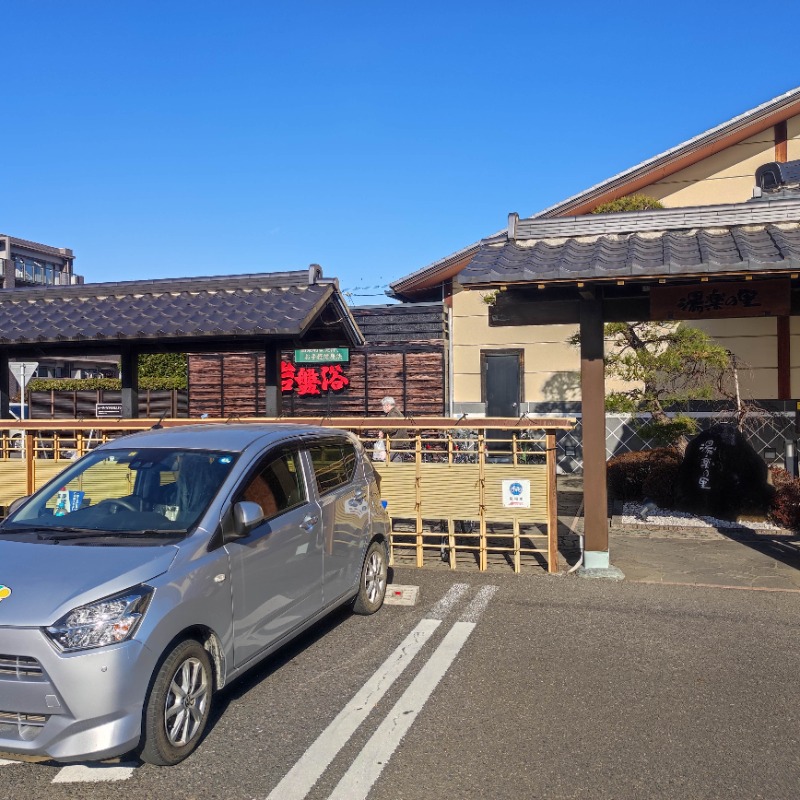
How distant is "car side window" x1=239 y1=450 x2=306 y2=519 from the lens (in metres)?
5.04

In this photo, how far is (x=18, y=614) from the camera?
356 cm

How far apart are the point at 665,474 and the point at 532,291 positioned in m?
5.60

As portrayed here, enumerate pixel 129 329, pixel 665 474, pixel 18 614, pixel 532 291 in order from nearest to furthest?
pixel 18 614, pixel 532 291, pixel 129 329, pixel 665 474

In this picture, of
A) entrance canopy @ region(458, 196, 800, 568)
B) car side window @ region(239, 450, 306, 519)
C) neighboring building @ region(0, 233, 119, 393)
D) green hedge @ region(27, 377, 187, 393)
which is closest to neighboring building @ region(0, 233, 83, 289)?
neighboring building @ region(0, 233, 119, 393)

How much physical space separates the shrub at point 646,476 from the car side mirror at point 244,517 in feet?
30.7

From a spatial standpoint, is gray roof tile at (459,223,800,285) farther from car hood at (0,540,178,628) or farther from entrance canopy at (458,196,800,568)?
car hood at (0,540,178,628)

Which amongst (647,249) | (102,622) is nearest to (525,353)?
(647,249)

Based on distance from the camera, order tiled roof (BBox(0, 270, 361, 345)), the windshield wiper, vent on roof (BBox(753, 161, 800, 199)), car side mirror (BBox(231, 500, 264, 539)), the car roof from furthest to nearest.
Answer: vent on roof (BBox(753, 161, 800, 199)), tiled roof (BBox(0, 270, 361, 345)), the car roof, car side mirror (BBox(231, 500, 264, 539)), the windshield wiper

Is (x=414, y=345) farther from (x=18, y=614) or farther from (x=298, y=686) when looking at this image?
(x=18, y=614)

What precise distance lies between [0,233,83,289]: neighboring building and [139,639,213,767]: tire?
58.5 m

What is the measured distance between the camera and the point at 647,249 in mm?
8031

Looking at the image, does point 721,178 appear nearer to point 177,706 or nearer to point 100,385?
point 177,706

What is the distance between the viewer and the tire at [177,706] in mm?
3754

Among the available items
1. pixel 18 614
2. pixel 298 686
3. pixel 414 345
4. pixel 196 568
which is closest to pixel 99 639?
pixel 18 614
